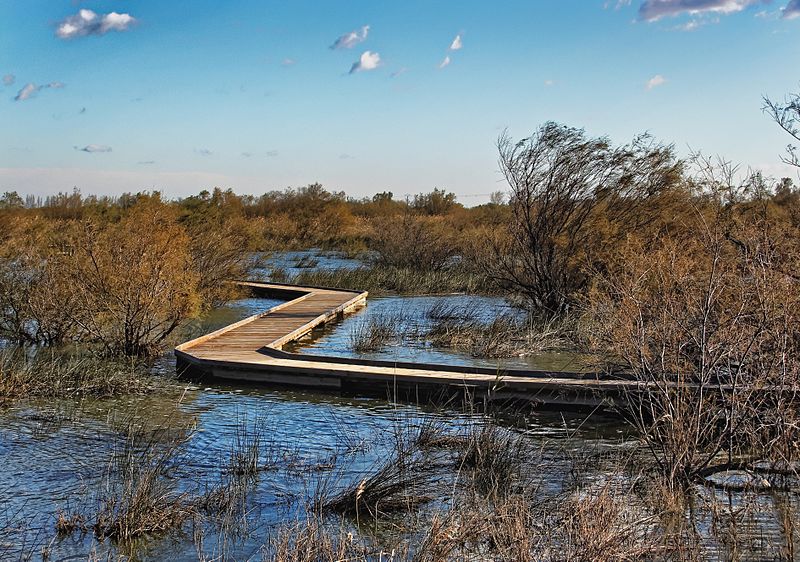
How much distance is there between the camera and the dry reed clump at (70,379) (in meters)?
11.1

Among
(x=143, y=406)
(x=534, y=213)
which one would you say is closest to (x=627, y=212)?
(x=534, y=213)

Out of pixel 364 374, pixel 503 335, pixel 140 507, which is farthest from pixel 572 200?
pixel 140 507

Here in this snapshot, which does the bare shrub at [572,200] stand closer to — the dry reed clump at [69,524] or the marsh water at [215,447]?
the marsh water at [215,447]

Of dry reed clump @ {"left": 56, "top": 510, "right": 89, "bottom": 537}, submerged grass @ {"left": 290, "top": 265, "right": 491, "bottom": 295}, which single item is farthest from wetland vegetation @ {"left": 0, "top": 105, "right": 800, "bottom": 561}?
submerged grass @ {"left": 290, "top": 265, "right": 491, "bottom": 295}

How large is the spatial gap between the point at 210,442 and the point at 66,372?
12.0ft

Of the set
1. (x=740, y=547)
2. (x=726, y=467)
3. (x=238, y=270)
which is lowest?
(x=740, y=547)

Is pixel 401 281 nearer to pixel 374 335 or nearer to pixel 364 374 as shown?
A: pixel 374 335

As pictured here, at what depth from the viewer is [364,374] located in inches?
465

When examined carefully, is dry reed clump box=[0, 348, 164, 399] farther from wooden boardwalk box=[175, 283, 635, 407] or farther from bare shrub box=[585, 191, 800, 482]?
bare shrub box=[585, 191, 800, 482]

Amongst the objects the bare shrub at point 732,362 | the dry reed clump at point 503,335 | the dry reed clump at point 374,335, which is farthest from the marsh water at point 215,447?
the dry reed clump at point 503,335

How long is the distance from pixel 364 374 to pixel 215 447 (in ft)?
10.6

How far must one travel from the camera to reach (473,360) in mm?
14172

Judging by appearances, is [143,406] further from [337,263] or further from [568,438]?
[337,263]

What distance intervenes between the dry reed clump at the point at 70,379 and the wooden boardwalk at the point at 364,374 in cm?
113
